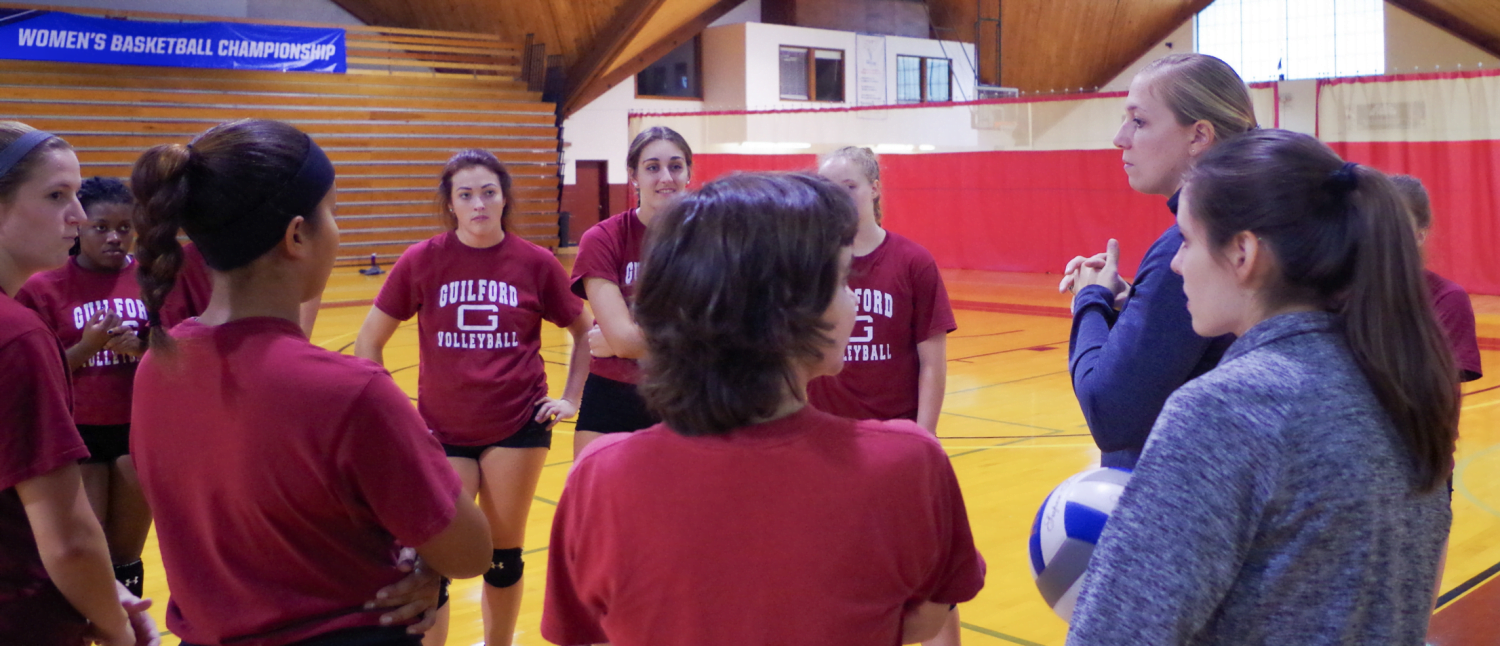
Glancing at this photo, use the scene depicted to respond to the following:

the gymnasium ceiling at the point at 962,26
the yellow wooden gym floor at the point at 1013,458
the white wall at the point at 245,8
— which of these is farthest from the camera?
the gymnasium ceiling at the point at 962,26

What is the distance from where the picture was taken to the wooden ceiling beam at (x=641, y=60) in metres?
18.9

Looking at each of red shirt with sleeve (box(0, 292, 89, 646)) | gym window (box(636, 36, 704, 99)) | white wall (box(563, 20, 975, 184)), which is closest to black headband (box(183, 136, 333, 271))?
red shirt with sleeve (box(0, 292, 89, 646))

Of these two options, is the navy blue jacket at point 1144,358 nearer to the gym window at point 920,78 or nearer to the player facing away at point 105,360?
the player facing away at point 105,360

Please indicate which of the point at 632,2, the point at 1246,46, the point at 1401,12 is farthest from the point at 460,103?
the point at 1401,12

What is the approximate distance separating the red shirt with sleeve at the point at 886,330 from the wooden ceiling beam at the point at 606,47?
47.4ft

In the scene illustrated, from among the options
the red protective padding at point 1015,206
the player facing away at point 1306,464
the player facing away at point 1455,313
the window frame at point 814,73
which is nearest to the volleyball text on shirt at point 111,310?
the player facing away at point 1306,464

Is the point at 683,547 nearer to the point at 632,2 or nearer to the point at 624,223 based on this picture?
the point at 624,223

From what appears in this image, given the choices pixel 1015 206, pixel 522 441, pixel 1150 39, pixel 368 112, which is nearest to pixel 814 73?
pixel 1150 39

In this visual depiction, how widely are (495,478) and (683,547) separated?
240cm

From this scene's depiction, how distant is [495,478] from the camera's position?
11.6 feet

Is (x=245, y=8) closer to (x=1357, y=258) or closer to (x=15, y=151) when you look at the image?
(x=15, y=151)

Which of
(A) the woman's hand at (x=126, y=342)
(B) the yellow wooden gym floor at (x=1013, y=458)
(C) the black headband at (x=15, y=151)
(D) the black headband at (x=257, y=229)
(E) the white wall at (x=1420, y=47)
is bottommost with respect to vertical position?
(B) the yellow wooden gym floor at (x=1013, y=458)

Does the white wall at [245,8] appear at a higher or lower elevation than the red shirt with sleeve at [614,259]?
higher

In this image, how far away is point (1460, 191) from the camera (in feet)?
36.2
